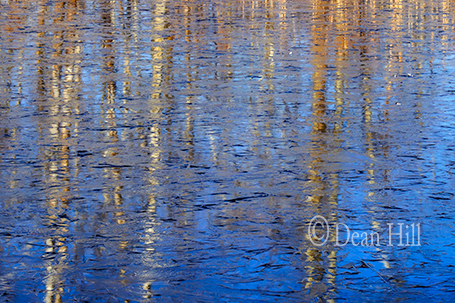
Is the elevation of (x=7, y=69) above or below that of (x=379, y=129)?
above

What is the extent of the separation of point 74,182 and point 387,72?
5108 mm

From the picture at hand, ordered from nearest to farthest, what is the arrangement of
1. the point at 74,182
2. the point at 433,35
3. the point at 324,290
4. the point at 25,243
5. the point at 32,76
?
the point at 324,290 → the point at 25,243 → the point at 74,182 → the point at 32,76 → the point at 433,35

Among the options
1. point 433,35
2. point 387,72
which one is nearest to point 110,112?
point 387,72

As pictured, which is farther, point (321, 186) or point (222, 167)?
point (222, 167)

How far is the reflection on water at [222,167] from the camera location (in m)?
3.81

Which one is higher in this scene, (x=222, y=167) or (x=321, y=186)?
(x=222, y=167)

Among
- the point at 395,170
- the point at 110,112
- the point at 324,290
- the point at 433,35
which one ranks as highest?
the point at 433,35

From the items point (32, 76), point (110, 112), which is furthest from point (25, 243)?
point (32, 76)

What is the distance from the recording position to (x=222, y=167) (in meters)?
5.56

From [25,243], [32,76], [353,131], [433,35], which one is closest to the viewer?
[25,243]

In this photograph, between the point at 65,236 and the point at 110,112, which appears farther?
the point at 110,112

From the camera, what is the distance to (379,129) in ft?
21.7

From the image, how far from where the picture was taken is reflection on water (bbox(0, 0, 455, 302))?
150 inches

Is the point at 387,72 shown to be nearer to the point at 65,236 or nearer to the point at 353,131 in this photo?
the point at 353,131
